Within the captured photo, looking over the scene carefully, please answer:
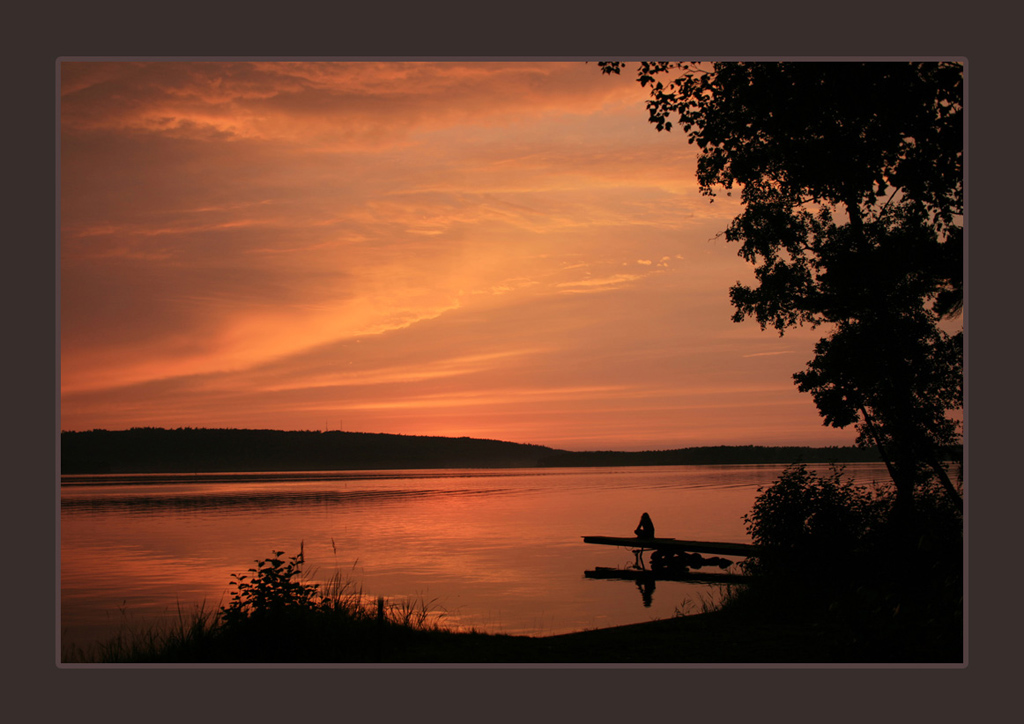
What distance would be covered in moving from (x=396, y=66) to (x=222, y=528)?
3684 centimetres

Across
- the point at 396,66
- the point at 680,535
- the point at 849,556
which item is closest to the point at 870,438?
the point at 849,556

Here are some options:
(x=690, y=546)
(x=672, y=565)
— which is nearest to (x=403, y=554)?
(x=672, y=565)

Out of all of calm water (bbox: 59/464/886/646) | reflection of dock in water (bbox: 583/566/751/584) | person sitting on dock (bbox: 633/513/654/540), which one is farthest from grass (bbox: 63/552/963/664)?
person sitting on dock (bbox: 633/513/654/540)

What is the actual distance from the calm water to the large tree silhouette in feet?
21.0

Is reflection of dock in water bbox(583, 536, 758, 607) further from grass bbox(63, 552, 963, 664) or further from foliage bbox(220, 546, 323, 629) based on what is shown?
foliage bbox(220, 546, 323, 629)

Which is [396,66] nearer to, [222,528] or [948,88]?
[948,88]

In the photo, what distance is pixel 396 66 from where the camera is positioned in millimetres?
11430

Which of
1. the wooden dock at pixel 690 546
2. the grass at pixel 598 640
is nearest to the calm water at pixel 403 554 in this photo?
the wooden dock at pixel 690 546

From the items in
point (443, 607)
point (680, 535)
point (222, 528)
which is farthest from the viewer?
point (222, 528)

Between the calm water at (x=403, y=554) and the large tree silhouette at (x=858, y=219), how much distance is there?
21.0 ft

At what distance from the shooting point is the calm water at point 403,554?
67.1 feet

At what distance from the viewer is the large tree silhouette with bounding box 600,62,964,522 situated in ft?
A: 38.2

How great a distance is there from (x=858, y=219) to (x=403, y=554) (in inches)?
880

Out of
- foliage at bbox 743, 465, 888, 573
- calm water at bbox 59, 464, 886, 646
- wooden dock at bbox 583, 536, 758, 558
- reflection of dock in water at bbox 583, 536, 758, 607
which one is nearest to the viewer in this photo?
foliage at bbox 743, 465, 888, 573
